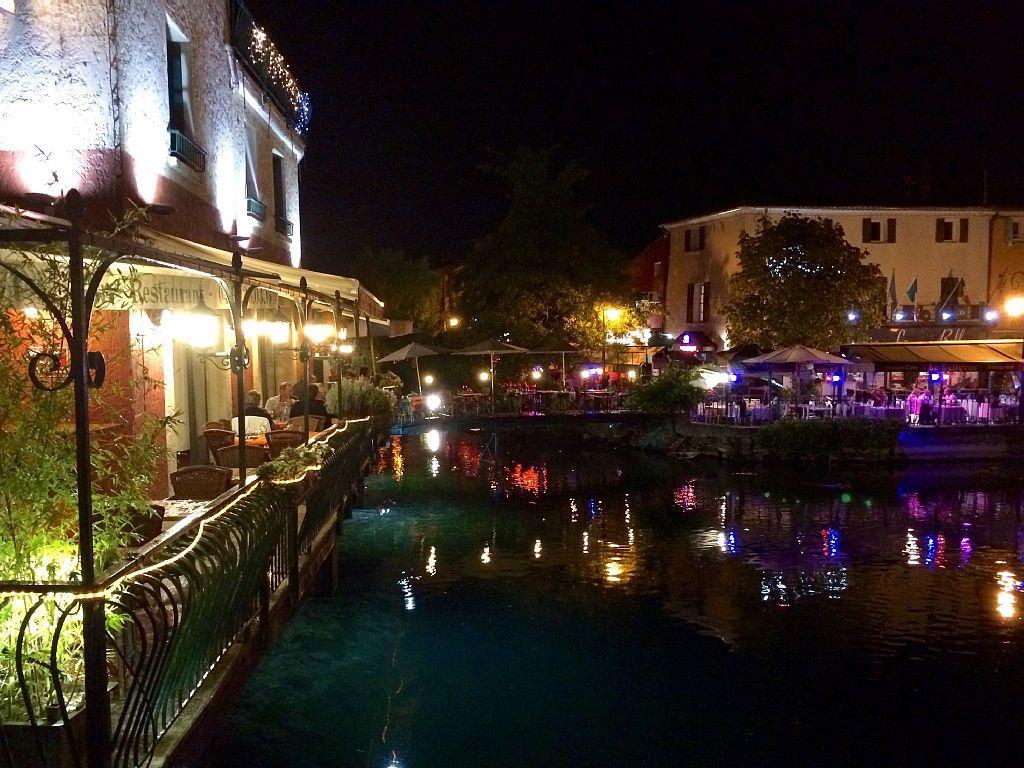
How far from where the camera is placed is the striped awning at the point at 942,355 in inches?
1147

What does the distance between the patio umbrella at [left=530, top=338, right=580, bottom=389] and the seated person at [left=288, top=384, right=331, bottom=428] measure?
1666cm

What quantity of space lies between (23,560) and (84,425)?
3.61 feet

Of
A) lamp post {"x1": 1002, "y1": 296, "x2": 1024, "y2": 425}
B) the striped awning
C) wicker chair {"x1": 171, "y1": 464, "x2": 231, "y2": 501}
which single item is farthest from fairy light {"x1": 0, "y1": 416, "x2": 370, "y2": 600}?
the striped awning

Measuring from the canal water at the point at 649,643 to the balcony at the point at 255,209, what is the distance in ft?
20.2

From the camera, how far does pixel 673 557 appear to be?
46.8 ft

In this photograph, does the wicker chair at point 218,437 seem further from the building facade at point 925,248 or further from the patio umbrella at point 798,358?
the building facade at point 925,248

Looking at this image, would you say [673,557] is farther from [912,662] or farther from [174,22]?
[174,22]

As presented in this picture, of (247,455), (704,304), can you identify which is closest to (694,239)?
(704,304)

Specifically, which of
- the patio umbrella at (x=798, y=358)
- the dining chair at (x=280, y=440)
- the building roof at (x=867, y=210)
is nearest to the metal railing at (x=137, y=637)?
the dining chair at (x=280, y=440)

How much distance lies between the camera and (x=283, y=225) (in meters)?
18.7

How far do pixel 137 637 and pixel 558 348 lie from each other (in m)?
28.5

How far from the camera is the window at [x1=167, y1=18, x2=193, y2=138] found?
471 inches

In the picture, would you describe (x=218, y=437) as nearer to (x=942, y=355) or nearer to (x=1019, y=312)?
(x=1019, y=312)

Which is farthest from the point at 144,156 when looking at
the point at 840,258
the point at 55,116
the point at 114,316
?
the point at 840,258
